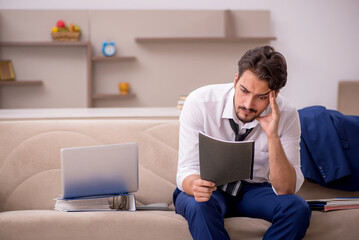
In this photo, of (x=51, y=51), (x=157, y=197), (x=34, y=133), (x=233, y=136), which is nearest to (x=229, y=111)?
(x=233, y=136)

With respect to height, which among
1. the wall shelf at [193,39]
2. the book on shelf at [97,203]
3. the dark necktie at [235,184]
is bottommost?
the book on shelf at [97,203]

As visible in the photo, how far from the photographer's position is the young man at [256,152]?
1.57 metres

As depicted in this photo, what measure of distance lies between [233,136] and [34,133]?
1077mm

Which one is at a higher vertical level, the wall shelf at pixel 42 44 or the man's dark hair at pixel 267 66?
the wall shelf at pixel 42 44

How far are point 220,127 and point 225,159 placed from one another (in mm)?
395

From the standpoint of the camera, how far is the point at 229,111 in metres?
1.77

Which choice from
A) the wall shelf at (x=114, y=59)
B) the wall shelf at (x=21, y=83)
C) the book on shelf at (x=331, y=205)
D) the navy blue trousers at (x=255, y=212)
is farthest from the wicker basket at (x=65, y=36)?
the book on shelf at (x=331, y=205)

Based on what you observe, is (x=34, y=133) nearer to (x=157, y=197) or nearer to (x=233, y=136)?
(x=157, y=197)

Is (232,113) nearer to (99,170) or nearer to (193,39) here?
(99,170)

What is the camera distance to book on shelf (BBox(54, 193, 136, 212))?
178 centimetres

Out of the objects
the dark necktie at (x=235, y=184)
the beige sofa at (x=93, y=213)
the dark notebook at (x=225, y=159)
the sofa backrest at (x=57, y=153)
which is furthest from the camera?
the sofa backrest at (x=57, y=153)

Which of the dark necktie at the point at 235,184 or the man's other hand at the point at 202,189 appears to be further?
the dark necktie at the point at 235,184

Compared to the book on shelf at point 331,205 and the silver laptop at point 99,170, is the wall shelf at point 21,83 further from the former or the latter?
the book on shelf at point 331,205

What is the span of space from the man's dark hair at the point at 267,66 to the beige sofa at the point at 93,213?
2.04ft
